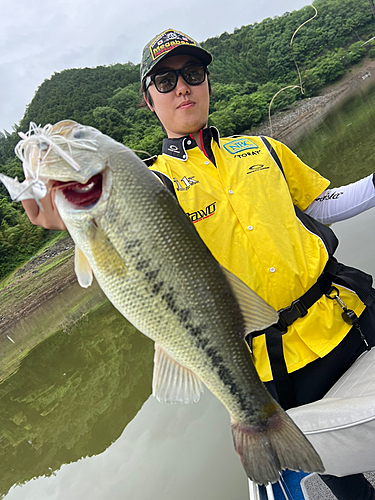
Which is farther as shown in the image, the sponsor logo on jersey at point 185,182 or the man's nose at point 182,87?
the man's nose at point 182,87

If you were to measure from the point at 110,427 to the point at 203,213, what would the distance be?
513cm

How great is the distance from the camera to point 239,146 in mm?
2133

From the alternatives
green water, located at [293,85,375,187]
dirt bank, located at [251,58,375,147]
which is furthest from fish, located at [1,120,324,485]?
dirt bank, located at [251,58,375,147]

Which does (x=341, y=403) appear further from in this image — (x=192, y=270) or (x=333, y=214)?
(x=333, y=214)

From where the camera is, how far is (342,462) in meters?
1.53

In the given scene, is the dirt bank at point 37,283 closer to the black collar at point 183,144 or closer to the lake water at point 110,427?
the lake water at point 110,427

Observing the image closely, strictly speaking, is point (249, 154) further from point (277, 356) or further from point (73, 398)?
point (73, 398)

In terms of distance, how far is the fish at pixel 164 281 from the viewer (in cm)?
126

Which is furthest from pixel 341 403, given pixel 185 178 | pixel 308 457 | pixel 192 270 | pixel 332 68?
pixel 332 68

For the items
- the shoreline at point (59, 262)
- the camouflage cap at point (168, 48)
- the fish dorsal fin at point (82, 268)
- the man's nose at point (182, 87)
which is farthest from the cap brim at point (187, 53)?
the shoreline at point (59, 262)

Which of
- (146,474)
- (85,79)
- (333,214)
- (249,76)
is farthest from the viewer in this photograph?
(85,79)

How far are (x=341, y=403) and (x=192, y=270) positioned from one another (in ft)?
3.31

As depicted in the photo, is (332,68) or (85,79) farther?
(85,79)

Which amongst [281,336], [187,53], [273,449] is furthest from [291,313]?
[187,53]
